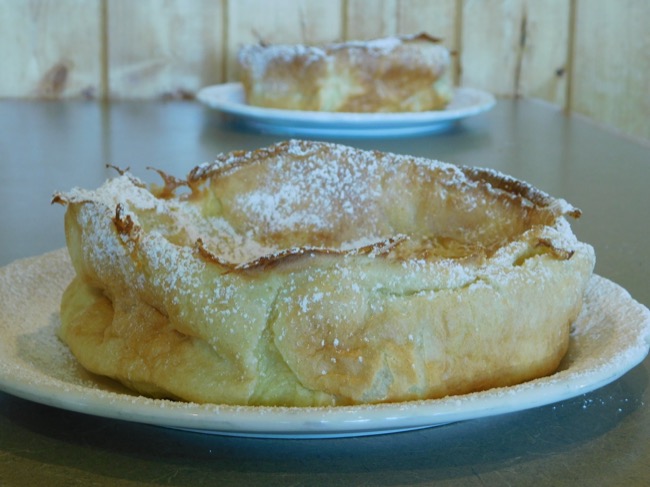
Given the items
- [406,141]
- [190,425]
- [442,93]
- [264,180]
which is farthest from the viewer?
[442,93]

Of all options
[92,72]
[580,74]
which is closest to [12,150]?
[92,72]

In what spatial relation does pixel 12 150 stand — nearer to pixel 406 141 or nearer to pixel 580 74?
pixel 406 141

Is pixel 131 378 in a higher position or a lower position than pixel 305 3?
lower

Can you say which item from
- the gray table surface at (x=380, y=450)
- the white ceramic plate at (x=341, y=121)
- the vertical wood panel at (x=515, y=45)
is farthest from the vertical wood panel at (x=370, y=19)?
the gray table surface at (x=380, y=450)

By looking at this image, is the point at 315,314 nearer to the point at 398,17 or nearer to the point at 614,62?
the point at 398,17

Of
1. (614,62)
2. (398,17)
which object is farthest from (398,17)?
(614,62)

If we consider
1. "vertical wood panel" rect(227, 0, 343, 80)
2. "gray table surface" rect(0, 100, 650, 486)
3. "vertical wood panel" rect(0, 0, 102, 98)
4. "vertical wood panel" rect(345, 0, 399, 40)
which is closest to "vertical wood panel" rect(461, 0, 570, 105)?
"vertical wood panel" rect(345, 0, 399, 40)

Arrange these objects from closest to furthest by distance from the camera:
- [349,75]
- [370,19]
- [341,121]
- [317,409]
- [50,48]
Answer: [317,409]
[341,121]
[349,75]
[50,48]
[370,19]

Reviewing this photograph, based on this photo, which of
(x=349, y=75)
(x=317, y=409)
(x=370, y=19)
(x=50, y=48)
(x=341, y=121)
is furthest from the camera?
(x=370, y=19)
